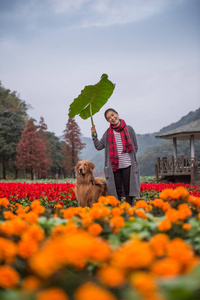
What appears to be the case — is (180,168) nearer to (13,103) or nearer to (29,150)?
(29,150)

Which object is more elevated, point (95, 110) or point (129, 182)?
point (95, 110)

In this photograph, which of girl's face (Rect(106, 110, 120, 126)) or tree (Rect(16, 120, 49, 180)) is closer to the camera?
girl's face (Rect(106, 110, 120, 126))

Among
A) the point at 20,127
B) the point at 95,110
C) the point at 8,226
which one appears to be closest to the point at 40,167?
the point at 20,127

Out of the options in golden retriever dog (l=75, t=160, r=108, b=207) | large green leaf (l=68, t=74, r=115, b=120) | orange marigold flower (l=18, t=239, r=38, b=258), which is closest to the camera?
orange marigold flower (l=18, t=239, r=38, b=258)

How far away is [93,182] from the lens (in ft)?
19.3

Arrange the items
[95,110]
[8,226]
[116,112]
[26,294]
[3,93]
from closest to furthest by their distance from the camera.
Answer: [26,294] → [8,226] → [116,112] → [95,110] → [3,93]

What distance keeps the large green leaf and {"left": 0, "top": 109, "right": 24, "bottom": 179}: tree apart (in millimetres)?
28884

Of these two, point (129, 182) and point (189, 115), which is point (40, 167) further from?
point (189, 115)

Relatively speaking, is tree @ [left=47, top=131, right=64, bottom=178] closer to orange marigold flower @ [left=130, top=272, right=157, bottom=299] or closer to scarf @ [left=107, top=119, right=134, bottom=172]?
scarf @ [left=107, top=119, right=134, bottom=172]

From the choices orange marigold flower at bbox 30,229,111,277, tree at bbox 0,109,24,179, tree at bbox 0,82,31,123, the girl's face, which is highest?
tree at bbox 0,82,31,123

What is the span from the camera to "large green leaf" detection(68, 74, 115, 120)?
634 cm

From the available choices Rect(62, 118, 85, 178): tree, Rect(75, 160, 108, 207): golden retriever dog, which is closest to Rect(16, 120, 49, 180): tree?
Rect(62, 118, 85, 178): tree

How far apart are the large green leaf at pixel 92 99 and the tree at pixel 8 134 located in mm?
28884

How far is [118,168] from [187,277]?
4.68m
